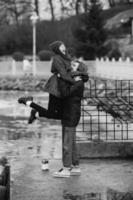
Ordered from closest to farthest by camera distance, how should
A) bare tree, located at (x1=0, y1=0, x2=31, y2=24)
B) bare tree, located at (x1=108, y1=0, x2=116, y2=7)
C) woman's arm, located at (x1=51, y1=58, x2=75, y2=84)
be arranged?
woman's arm, located at (x1=51, y1=58, x2=75, y2=84), bare tree, located at (x1=0, y1=0, x2=31, y2=24), bare tree, located at (x1=108, y1=0, x2=116, y2=7)

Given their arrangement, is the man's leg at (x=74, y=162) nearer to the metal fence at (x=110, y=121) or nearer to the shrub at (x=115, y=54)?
the metal fence at (x=110, y=121)

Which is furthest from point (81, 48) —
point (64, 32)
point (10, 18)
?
point (10, 18)

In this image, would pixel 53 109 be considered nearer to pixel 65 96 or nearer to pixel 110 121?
pixel 65 96

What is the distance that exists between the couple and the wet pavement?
434mm

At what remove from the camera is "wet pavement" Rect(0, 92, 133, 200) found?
720cm

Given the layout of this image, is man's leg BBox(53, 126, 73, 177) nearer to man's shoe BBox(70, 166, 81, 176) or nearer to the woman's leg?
man's shoe BBox(70, 166, 81, 176)

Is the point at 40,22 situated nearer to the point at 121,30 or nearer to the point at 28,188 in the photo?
the point at 121,30

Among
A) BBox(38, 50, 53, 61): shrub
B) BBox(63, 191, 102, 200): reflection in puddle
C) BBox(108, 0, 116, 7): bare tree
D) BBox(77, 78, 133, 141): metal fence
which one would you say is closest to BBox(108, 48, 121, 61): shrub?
BBox(38, 50, 53, 61): shrub

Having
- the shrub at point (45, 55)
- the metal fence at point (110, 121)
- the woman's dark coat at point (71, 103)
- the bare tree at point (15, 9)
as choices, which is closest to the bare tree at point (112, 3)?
the bare tree at point (15, 9)

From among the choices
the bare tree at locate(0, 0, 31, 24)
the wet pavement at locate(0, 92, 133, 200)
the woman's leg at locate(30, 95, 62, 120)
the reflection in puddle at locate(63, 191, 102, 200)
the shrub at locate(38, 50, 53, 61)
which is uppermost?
the bare tree at locate(0, 0, 31, 24)

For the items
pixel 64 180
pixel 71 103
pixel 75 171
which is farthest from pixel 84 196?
pixel 71 103

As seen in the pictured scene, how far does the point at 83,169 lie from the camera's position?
29.0ft

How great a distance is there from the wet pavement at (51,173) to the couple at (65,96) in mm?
434

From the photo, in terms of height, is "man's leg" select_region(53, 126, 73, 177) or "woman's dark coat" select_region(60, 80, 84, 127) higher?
"woman's dark coat" select_region(60, 80, 84, 127)
